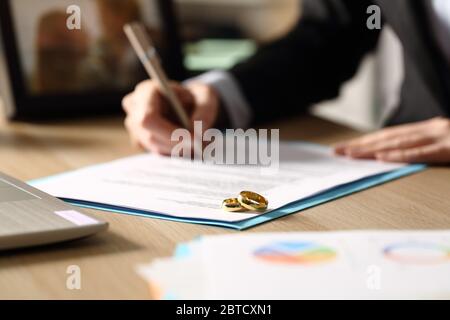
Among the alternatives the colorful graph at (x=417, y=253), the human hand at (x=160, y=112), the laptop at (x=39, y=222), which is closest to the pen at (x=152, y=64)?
the human hand at (x=160, y=112)

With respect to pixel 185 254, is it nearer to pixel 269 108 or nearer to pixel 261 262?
pixel 261 262

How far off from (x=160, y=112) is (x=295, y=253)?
1.55 ft

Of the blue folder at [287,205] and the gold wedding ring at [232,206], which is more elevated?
the gold wedding ring at [232,206]

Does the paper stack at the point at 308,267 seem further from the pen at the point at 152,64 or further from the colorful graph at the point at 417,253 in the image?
the pen at the point at 152,64

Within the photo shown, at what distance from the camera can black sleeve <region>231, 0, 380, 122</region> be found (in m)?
1.21

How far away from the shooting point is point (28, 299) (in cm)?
52

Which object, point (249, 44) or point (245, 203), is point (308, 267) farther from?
point (249, 44)

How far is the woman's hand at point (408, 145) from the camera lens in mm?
906

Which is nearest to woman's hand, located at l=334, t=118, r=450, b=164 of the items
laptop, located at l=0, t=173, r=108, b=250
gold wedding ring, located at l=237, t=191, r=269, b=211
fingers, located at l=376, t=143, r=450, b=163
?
fingers, located at l=376, t=143, r=450, b=163

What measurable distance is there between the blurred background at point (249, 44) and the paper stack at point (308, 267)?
0.66m

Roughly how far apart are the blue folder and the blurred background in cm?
42

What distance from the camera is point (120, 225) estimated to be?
671 mm

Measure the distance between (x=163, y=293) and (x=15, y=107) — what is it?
2.43ft

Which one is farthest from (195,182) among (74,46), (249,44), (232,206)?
(249,44)
